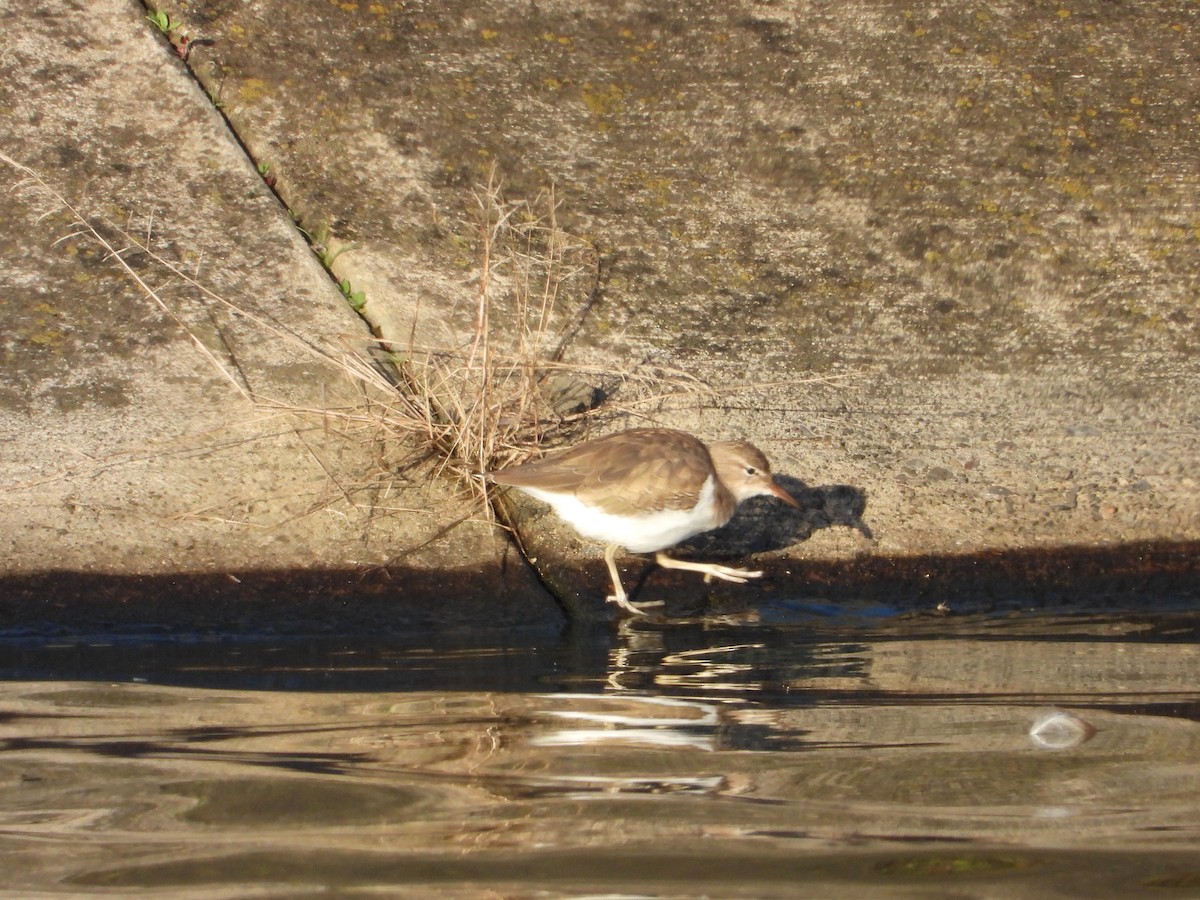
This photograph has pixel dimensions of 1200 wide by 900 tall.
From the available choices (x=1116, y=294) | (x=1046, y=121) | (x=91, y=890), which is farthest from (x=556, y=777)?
(x=1046, y=121)

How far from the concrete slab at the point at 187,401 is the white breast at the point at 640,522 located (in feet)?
0.80

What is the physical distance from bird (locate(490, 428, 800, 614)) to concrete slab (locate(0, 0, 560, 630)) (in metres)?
0.27

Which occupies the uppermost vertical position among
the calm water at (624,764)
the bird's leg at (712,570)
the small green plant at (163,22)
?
the small green plant at (163,22)

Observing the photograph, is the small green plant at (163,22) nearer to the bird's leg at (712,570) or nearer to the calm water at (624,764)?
the calm water at (624,764)

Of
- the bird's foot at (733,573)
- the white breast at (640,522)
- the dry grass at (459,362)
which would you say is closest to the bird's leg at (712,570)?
the bird's foot at (733,573)

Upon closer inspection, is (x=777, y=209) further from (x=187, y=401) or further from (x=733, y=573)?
(x=187, y=401)

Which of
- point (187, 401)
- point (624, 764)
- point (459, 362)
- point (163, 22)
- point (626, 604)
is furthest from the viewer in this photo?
point (163, 22)

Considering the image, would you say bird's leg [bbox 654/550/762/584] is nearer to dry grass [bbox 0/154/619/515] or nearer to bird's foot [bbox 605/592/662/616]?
bird's foot [bbox 605/592/662/616]

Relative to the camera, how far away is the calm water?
114 inches

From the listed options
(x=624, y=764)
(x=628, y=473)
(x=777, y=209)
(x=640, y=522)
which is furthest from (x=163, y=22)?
(x=624, y=764)

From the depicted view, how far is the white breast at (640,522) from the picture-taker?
4.88 metres

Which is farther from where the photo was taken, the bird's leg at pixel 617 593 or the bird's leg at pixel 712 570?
the bird's leg at pixel 712 570

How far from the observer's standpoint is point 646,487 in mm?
4961

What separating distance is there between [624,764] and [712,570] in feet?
5.34
